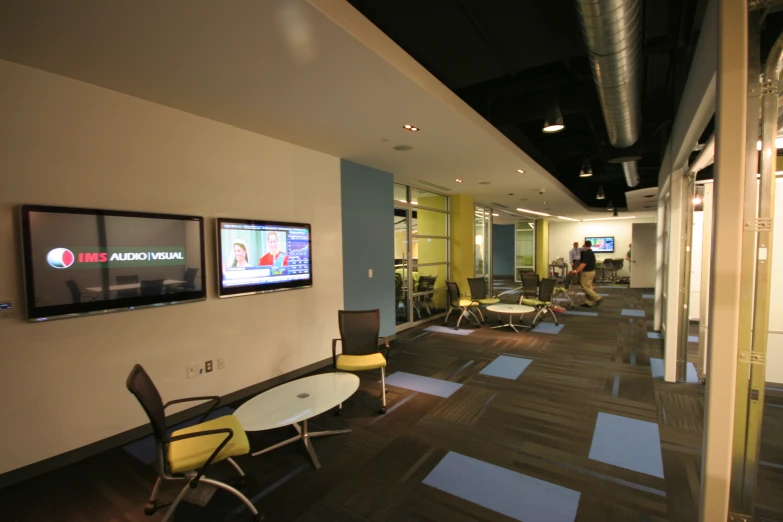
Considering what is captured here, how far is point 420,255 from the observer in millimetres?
8383

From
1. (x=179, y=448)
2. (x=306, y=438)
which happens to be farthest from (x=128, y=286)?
(x=306, y=438)

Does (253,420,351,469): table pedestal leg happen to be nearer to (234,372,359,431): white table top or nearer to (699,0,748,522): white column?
(234,372,359,431): white table top

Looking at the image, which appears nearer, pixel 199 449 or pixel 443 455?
pixel 199 449

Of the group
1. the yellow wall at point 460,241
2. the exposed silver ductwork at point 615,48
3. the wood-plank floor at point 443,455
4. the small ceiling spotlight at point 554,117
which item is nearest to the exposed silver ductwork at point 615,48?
the exposed silver ductwork at point 615,48

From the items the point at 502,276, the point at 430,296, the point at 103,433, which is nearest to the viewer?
the point at 103,433

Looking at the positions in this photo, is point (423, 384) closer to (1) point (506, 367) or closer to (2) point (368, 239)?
(1) point (506, 367)

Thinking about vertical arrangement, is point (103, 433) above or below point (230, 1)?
below

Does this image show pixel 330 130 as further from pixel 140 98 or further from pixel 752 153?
pixel 752 153

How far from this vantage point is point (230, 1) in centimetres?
176

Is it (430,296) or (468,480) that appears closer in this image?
(468,480)

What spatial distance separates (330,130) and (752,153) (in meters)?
3.35

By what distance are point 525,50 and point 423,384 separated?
371 cm

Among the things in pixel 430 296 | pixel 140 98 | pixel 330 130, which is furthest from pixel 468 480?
pixel 430 296

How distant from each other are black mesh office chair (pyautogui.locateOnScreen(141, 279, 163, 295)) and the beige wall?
0.17 m
